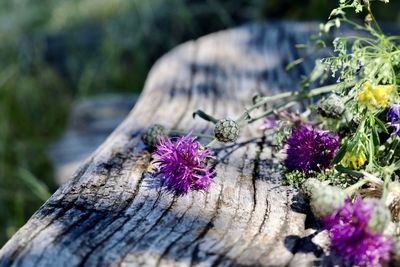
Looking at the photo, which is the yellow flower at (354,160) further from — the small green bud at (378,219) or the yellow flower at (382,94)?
the small green bud at (378,219)

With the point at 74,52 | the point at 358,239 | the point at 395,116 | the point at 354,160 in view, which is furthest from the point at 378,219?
the point at 74,52

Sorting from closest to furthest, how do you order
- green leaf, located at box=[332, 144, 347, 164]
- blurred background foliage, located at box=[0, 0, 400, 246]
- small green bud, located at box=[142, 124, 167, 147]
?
green leaf, located at box=[332, 144, 347, 164], small green bud, located at box=[142, 124, 167, 147], blurred background foliage, located at box=[0, 0, 400, 246]

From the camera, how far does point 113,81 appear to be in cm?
606

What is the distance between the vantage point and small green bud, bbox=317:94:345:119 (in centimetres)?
194

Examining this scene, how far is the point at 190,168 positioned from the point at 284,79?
1.39 m

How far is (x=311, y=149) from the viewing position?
1.94 meters

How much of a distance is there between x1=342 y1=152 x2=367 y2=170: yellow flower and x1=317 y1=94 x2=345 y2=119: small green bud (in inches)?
7.4

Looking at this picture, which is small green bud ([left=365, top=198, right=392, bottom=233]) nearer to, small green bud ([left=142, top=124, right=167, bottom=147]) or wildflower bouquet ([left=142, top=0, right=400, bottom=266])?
wildflower bouquet ([left=142, top=0, right=400, bottom=266])

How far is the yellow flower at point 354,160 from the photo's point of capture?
176cm

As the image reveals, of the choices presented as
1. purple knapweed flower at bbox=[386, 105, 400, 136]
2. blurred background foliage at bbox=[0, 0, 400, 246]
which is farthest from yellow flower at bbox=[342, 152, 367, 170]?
blurred background foliage at bbox=[0, 0, 400, 246]

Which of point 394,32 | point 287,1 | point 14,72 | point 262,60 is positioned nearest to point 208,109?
point 262,60

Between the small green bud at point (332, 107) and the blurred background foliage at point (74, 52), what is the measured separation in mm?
2842

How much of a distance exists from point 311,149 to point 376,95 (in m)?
0.32

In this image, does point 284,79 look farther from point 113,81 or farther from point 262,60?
point 113,81
